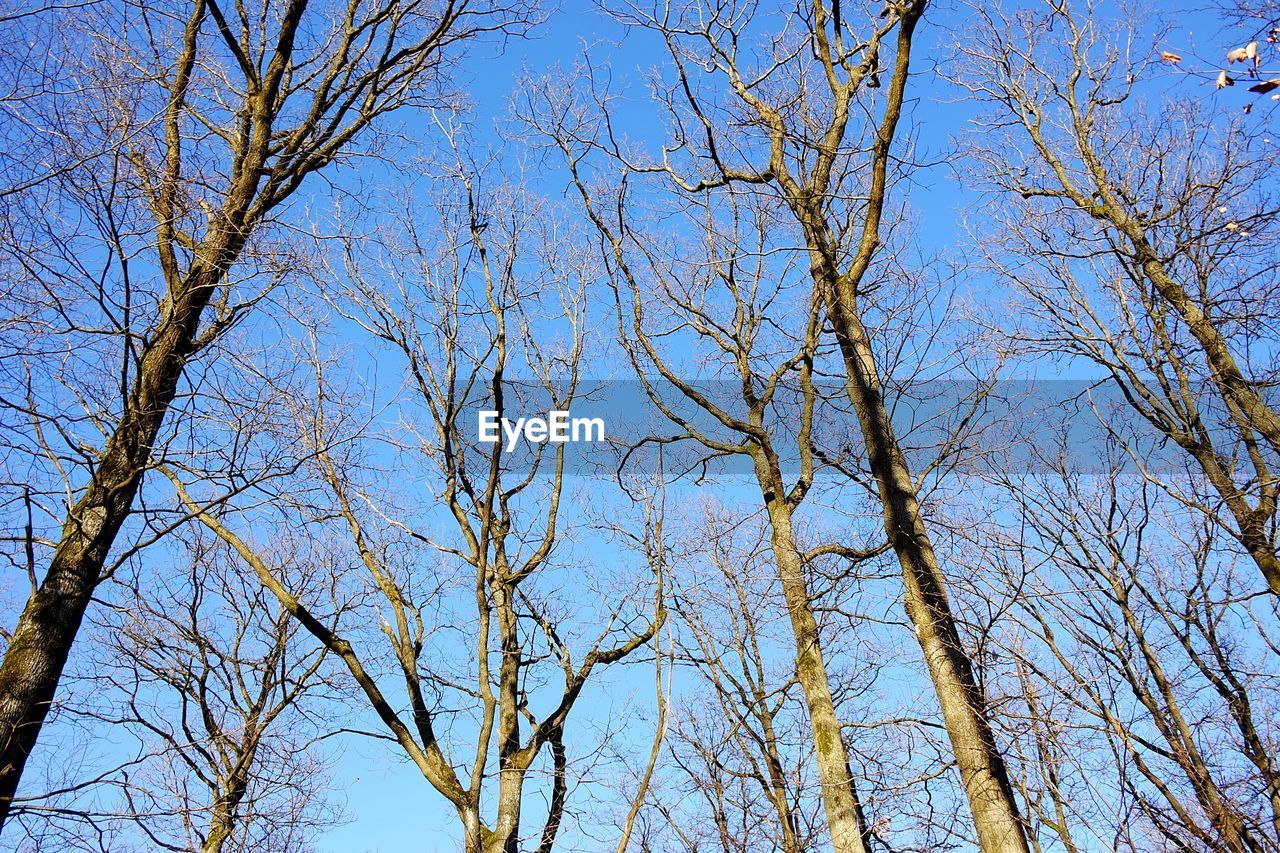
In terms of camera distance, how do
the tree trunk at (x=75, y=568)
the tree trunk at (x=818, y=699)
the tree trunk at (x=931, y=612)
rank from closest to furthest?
1. the tree trunk at (x=75, y=568)
2. the tree trunk at (x=931, y=612)
3. the tree trunk at (x=818, y=699)

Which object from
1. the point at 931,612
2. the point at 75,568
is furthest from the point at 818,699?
the point at 75,568

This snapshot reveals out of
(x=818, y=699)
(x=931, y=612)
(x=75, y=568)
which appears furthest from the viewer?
(x=818, y=699)

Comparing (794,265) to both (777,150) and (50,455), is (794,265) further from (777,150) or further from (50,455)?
(50,455)

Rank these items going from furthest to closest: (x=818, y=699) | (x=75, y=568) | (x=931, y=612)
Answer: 1. (x=818, y=699)
2. (x=931, y=612)
3. (x=75, y=568)

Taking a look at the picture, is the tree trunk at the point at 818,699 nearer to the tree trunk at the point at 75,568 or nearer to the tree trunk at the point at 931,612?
the tree trunk at the point at 931,612

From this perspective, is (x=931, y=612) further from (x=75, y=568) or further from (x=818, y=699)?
(x=75, y=568)

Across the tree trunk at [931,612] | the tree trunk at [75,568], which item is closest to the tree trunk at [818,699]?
the tree trunk at [931,612]

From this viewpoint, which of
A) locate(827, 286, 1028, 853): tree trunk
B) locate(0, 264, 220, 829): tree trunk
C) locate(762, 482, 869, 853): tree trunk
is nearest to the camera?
locate(0, 264, 220, 829): tree trunk

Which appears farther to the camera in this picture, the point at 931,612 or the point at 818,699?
the point at 818,699

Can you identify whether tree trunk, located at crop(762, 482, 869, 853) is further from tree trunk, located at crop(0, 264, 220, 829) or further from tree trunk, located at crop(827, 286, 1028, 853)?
tree trunk, located at crop(0, 264, 220, 829)

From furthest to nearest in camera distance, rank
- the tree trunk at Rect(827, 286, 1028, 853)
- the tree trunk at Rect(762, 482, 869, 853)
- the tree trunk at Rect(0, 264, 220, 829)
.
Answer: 1. the tree trunk at Rect(762, 482, 869, 853)
2. the tree trunk at Rect(827, 286, 1028, 853)
3. the tree trunk at Rect(0, 264, 220, 829)

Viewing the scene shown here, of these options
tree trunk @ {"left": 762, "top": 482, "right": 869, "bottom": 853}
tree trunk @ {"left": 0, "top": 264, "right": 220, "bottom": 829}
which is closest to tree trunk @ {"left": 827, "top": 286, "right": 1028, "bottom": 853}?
tree trunk @ {"left": 762, "top": 482, "right": 869, "bottom": 853}

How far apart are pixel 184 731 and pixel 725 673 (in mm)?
7482

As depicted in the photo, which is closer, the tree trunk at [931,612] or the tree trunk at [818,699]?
the tree trunk at [931,612]
